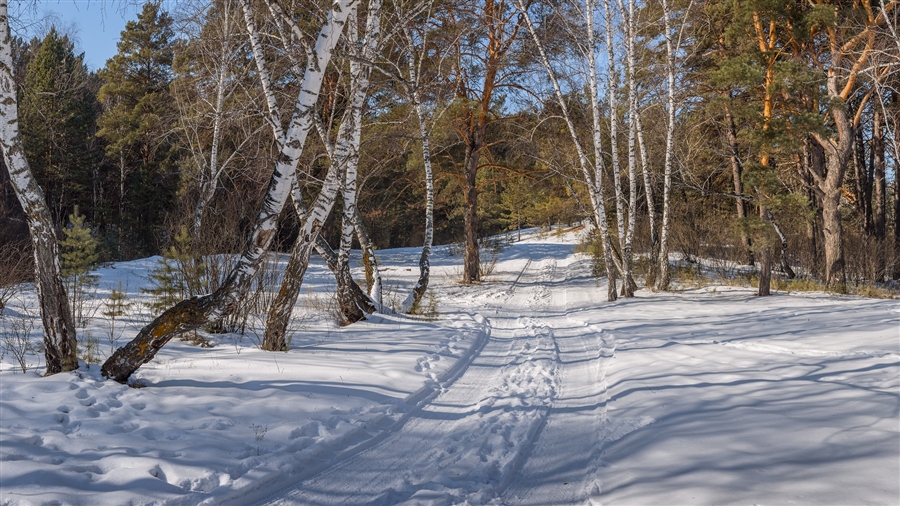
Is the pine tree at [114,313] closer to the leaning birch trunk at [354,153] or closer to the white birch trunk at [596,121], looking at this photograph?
the leaning birch trunk at [354,153]

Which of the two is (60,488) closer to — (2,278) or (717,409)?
(717,409)

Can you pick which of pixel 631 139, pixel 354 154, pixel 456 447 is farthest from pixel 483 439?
pixel 631 139

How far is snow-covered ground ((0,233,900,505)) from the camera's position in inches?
131

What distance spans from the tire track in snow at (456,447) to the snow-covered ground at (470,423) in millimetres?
20

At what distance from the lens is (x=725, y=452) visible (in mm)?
3707

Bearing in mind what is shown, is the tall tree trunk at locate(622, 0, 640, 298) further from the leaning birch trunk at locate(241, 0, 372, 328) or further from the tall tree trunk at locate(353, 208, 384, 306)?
the leaning birch trunk at locate(241, 0, 372, 328)

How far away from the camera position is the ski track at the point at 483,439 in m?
3.58

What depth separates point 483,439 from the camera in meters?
4.46

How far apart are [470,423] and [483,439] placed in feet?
1.35

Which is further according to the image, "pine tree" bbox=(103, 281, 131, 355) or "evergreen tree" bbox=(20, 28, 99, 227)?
"evergreen tree" bbox=(20, 28, 99, 227)

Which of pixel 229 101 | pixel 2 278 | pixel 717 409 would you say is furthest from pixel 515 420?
pixel 229 101

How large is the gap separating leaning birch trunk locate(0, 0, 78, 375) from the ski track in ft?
9.45

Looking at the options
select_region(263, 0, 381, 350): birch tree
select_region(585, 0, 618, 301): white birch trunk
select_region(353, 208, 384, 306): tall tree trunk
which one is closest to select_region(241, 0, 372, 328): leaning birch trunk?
select_region(263, 0, 381, 350): birch tree

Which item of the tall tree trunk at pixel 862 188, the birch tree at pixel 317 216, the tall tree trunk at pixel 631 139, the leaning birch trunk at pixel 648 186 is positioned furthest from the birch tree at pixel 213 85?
the tall tree trunk at pixel 862 188
